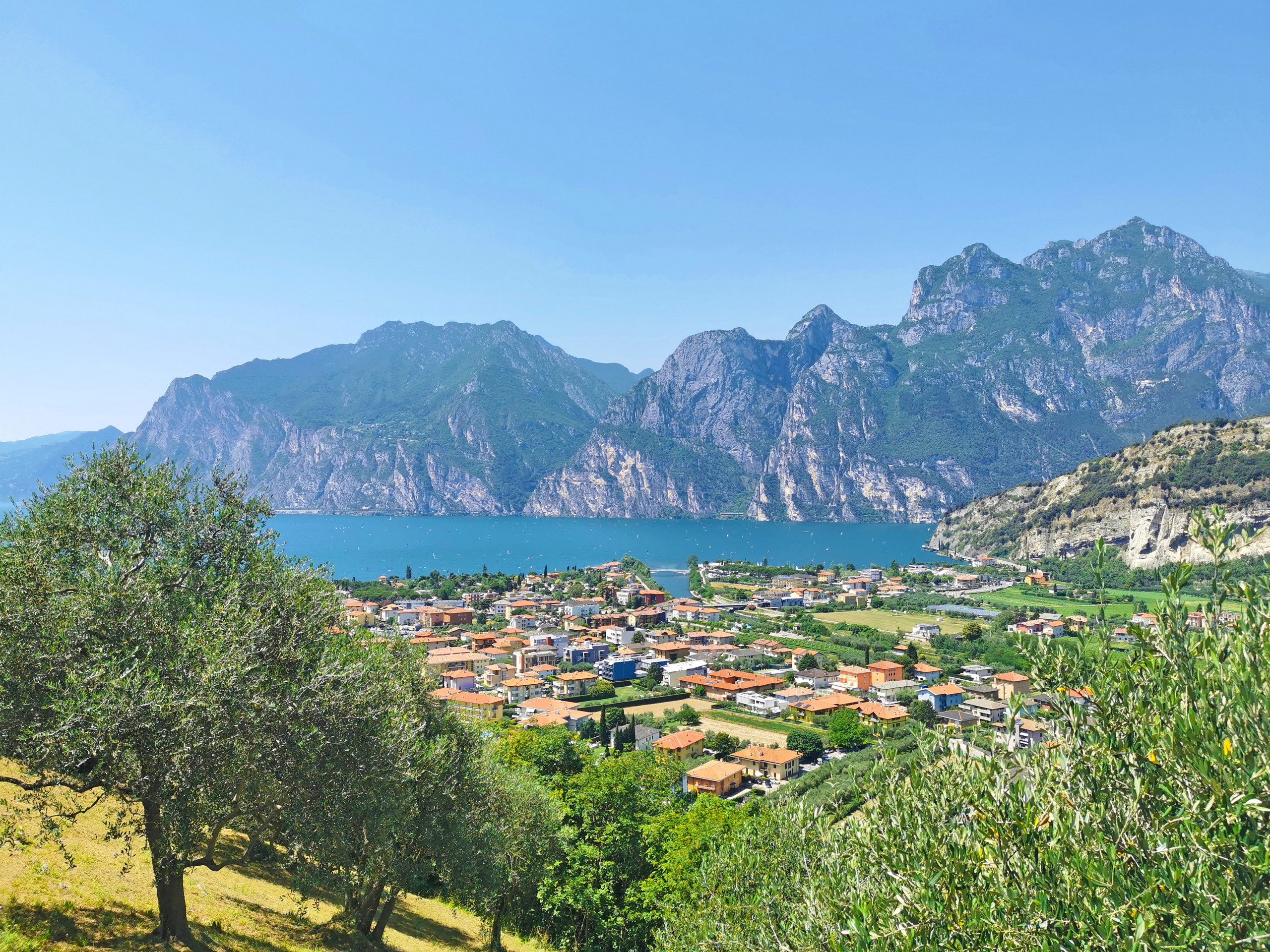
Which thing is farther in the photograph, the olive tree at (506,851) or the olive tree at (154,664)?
A: the olive tree at (506,851)

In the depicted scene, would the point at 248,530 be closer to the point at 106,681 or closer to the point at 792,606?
the point at 106,681

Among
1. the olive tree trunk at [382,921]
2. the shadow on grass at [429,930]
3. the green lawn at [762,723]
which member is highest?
the olive tree trunk at [382,921]

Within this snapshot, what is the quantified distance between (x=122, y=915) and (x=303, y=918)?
3.92m

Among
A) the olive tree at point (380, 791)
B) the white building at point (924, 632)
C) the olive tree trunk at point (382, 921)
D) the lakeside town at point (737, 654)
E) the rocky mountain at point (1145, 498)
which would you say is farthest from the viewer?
the rocky mountain at point (1145, 498)

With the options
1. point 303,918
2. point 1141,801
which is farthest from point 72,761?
point 1141,801

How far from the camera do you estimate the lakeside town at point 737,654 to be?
143 ft

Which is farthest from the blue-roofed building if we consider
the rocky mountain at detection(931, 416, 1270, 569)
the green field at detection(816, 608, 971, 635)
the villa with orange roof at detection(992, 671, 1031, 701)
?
the rocky mountain at detection(931, 416, 1270, 569)

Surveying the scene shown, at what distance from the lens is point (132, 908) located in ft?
37.0

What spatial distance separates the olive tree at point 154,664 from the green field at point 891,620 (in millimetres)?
82867

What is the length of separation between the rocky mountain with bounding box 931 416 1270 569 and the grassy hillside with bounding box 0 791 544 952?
126 meters

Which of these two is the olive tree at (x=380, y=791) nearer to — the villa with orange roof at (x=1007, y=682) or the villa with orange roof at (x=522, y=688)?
the villa with orange roof at (x=522, y=688)

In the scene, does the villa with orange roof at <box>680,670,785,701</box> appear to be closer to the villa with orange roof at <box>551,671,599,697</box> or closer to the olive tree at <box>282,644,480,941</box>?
the villa with orange roof at <box>551,671,599,697</box>

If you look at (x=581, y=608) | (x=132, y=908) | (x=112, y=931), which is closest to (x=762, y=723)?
(x=132, y=908)

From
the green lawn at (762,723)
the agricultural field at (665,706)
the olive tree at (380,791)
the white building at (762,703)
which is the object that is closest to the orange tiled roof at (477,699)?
the agricultural field at (665,706)
